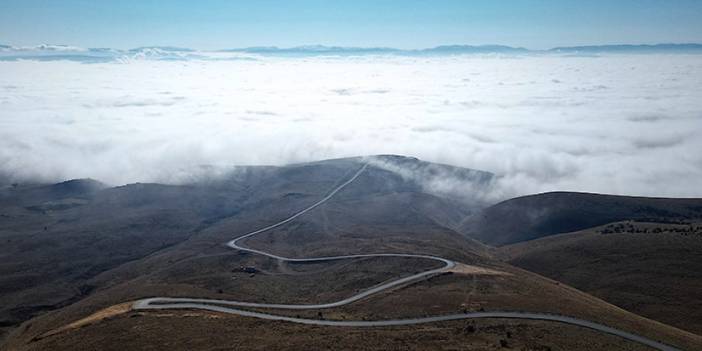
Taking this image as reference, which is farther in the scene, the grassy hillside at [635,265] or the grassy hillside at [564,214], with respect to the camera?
the grassy hillside at [564,214]

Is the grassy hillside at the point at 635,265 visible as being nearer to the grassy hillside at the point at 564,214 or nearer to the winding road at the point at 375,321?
the grassy hillside at the point at 564,214

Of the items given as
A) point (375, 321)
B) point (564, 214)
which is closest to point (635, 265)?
point (564, 214)

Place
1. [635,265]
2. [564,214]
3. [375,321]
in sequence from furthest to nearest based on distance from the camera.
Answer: [564,214]
[635,265]
[375,321]

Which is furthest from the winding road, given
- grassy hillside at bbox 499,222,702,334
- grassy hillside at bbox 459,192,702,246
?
grassy hillside at bbox 459,192,702,246

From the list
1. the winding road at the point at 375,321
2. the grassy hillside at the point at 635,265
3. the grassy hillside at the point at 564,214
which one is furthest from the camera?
the grassy hillside at the point at 564,214

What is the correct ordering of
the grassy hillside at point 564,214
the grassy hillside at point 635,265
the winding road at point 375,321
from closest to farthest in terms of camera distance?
the winding road at point 375,321 → the grassy hillside at point 635,265 → the grassy hillside at point 564,214

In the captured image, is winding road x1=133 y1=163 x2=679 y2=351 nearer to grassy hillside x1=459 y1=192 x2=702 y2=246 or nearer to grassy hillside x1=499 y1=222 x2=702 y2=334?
grassy hillside x1=499 y1=222 x2=702 y2=334

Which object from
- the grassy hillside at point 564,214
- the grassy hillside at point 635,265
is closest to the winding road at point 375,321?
the grassy hillside at point 635,265

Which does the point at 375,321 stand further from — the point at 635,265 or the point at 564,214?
the point at 564,214

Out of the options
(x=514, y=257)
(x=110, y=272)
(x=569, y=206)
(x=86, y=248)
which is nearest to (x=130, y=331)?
(x=110, y=272)

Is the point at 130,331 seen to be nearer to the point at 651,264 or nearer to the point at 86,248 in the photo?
the point at 86,248

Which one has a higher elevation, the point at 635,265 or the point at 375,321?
the point at 375,321

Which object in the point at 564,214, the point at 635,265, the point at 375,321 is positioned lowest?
the point at 564,214
